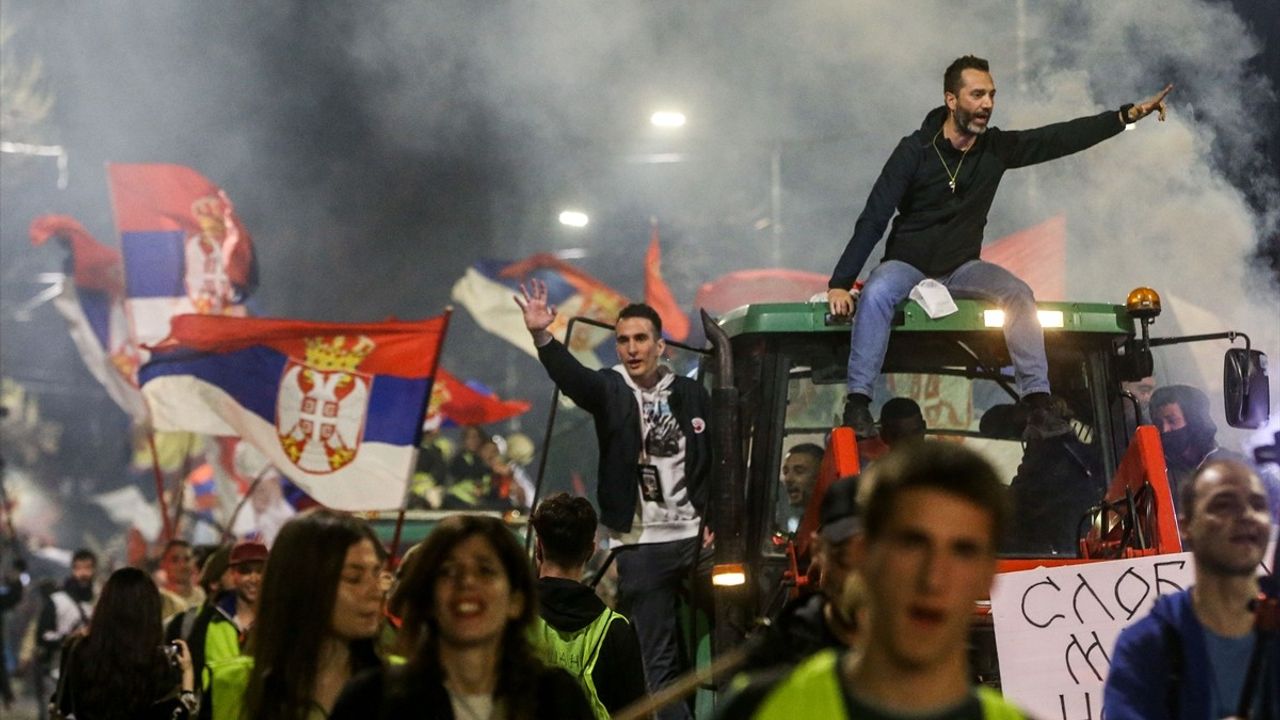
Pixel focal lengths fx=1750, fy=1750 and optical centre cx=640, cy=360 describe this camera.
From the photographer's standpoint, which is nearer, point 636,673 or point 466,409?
point 636,673

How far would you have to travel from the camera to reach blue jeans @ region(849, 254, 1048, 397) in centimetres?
684

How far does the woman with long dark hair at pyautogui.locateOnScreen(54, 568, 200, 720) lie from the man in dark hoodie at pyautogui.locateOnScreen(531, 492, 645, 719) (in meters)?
1.34

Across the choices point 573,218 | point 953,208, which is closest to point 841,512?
point 953,208

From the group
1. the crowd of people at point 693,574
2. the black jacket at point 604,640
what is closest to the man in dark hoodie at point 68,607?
the crowd of people at point 693,574

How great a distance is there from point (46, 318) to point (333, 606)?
146 ft

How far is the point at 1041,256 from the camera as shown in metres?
12.2

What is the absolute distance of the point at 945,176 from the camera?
7.37 m

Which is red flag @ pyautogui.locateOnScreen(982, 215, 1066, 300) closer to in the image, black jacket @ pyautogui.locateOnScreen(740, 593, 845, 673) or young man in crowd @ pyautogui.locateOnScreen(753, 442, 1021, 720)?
black jacket @ pyautogui.locateOnScreen(740, 593, 845, 673)

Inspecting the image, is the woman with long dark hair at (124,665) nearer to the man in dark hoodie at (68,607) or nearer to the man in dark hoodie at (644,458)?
the man in dark hoodie at (644,458)

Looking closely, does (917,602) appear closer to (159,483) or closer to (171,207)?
(159,483)

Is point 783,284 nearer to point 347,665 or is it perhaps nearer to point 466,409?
point 466,409

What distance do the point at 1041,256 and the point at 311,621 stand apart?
30.3 ft

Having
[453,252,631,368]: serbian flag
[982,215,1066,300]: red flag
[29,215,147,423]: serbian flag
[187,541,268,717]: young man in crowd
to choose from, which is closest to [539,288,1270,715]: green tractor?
[187,541,268,717]: young man in crowd

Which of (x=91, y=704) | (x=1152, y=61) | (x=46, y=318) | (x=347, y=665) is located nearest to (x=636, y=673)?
(x=347, y=665)
